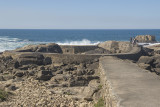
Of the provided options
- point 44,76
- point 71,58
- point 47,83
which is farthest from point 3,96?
point 71,58

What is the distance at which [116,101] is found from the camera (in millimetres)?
7168

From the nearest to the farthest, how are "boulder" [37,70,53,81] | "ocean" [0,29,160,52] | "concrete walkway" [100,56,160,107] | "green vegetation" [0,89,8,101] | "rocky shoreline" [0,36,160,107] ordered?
"concrete walkway" [100,56,160,107]
"rocky shoreline" [0,36,160,107]
"green vegetation" [0,89,8,101]
"boulder" [37,70,53,81]
"ocean" [0,29,160,52]

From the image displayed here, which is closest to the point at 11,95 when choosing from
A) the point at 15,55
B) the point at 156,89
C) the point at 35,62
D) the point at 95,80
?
the point at 95,80

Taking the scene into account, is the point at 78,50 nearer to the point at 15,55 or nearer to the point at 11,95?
the point at 15,55

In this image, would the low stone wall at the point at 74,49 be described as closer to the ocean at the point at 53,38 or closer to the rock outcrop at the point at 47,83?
the rock outcrop at the point at 47,83

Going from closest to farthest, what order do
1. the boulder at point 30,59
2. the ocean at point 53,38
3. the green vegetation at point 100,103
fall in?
Result: the green vegetation at point 100,103 → the boulder at point 30,59 → the ocean at point 53,38

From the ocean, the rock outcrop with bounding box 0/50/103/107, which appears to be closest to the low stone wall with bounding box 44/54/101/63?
the rock outcrop with bounding box 0/50/103/107

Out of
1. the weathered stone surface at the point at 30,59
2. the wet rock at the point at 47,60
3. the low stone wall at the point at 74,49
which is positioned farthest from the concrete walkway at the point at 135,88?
the low stone wall at the point at 74,49

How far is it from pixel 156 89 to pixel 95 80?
7659mm

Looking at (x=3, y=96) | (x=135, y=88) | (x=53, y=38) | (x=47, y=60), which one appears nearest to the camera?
(x=135, y=88)

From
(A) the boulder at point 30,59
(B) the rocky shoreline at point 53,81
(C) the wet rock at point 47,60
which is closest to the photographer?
(B) the rocky shoreline at point 53,81

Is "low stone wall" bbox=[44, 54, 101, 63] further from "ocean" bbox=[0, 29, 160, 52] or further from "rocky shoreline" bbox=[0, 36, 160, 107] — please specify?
"ocean" bbox=[0, 29, 160, 52]

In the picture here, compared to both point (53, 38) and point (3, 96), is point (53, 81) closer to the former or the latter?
point (3, 96)

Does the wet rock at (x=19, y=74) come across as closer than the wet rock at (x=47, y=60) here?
Yes
